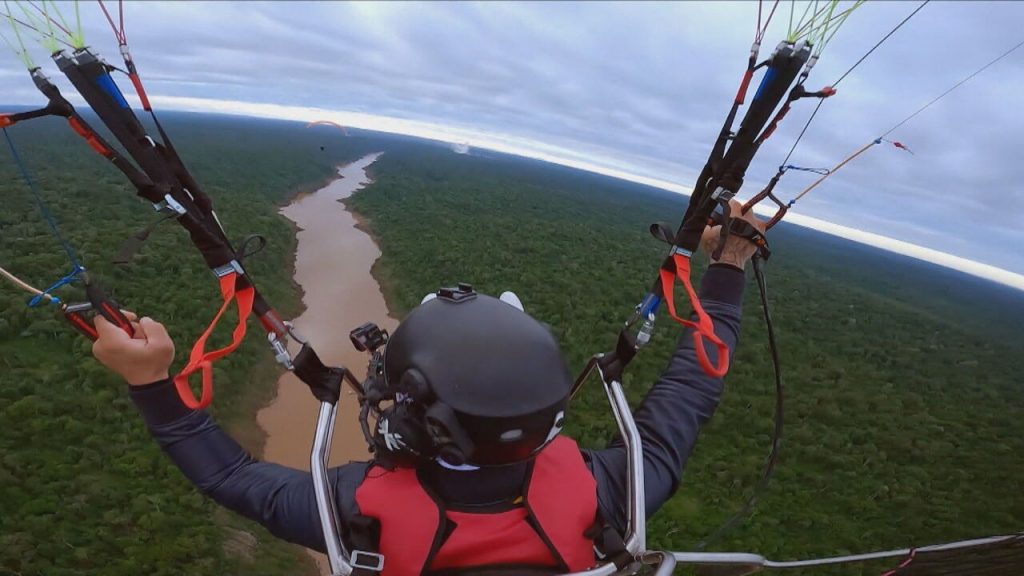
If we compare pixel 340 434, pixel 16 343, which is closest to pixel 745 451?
pixel 340 434

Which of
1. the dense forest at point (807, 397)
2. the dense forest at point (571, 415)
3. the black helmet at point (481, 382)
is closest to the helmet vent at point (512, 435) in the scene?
the black helmet at point (481, 382)

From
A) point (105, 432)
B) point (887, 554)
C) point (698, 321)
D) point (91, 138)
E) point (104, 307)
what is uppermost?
point (91, 138)

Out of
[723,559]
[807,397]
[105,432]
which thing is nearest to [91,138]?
[723,559]

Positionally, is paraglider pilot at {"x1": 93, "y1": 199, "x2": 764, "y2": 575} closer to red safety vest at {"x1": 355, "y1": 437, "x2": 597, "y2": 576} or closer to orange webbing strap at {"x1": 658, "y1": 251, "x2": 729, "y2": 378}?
red safety vest at {"x1": 355, "y1": 437, "x2": 597, "y2": 576}

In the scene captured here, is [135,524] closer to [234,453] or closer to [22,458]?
[22,458]

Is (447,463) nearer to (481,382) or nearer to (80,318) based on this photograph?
(481,382)

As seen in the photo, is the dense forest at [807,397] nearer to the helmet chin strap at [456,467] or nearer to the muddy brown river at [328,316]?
the muddy brown river at [328,316]

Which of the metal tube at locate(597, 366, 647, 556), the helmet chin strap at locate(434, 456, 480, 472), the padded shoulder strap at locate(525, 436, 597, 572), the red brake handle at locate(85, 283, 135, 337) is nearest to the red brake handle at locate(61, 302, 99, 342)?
the red brake handle at locate(85, 283, 135, 337)
